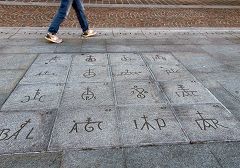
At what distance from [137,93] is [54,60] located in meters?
2.22

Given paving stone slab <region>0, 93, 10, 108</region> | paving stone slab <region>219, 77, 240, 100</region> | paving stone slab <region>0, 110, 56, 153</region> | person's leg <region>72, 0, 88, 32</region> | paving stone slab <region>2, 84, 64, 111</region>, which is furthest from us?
person's leg <region>72, 0, 88, 32</region>

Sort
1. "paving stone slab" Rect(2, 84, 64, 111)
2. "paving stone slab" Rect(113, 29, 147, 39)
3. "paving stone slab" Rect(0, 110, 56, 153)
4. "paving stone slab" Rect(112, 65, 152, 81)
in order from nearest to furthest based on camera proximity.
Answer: "paving stone slab" Rect(0, 110, 56, 153) → "paving stone slab" Rect(2, 84, 64, 111) → "paving stone slab" Rect(112, 65, 152, 81) → "paving stone slab" Rect(113, 29, 147, 39)

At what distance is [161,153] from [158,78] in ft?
6.88

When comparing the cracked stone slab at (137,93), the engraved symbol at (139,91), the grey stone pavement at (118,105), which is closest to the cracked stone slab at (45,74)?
the grey stone pavement at (118,105)

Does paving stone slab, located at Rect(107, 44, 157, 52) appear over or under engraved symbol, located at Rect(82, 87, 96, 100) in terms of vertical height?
under

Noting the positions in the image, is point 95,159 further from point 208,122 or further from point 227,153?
point 208,122

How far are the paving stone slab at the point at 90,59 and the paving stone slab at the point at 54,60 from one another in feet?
0.47

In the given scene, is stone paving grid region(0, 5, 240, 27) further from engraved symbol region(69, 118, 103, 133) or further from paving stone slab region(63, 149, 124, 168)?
paving stone slab region(63, 149, 124, 168)

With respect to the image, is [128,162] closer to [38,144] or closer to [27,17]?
[38,144]

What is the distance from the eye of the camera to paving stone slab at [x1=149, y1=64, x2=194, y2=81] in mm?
4855

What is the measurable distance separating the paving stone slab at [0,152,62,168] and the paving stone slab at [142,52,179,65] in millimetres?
3328

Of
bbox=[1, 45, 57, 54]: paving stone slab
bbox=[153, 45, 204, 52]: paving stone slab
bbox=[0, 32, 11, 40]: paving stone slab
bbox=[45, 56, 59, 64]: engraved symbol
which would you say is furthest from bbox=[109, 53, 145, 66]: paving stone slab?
bbox=[0, 32, 11, 40]: paving stone slab

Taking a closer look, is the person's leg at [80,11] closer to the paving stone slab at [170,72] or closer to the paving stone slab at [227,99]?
the paving stone slab at [170,72]

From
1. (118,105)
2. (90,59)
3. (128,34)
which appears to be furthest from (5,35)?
(118,105)
